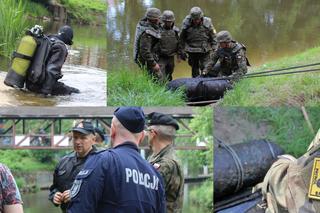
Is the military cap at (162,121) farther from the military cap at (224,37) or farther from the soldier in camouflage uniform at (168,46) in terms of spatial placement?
the military cap at (224,37)

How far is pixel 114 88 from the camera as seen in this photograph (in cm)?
462

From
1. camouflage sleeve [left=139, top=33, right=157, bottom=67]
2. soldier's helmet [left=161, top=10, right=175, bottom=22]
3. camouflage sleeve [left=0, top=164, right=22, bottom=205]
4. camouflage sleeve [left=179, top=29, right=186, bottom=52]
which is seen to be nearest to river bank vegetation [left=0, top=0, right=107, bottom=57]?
camouflage sleeve [left=139, top=33, right=157, bottom=67]

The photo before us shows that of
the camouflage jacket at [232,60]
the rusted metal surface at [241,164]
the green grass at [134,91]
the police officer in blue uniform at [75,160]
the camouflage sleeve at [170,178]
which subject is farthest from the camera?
the camouflage jacket at [232,60]

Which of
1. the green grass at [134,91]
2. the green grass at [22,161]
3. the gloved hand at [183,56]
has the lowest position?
the green grass at [22,161]

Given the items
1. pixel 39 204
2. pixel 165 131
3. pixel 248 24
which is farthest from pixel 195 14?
pixel 39 204

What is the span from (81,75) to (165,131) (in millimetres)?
1199

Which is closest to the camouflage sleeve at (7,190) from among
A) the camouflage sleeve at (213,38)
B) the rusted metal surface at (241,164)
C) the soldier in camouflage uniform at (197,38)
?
the rusted metal surface at (241,164)

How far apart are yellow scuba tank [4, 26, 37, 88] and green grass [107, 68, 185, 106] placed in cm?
57

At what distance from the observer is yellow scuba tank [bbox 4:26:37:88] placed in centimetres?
446

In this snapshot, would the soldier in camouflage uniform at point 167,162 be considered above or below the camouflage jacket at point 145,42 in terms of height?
below

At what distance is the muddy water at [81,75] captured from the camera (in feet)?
14.9

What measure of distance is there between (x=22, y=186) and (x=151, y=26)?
1512 mm

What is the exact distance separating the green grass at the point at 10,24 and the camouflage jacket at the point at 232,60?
1.40 meters

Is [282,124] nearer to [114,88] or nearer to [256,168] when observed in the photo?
[256,168]
